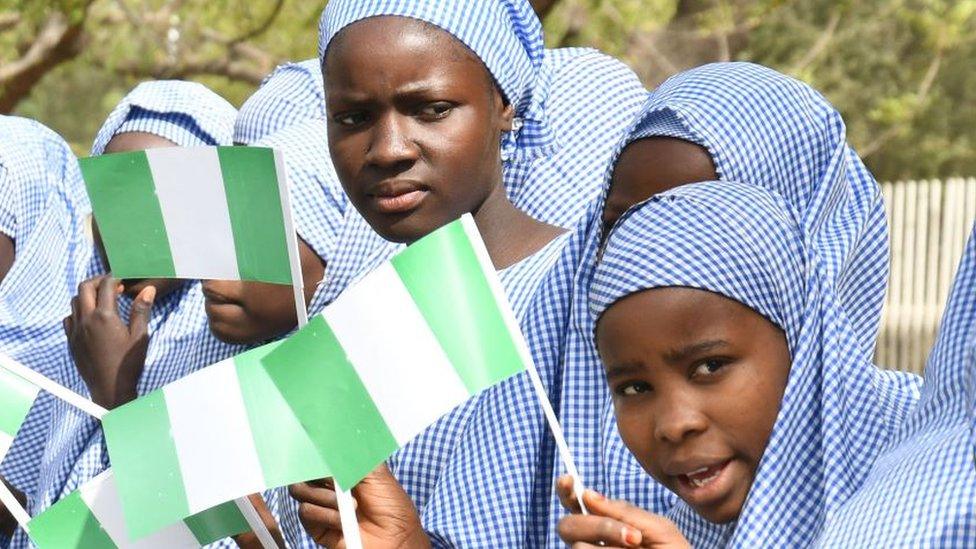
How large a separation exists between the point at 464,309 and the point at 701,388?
36 centimetres

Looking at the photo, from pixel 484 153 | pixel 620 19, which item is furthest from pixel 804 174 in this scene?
pixel 620 19

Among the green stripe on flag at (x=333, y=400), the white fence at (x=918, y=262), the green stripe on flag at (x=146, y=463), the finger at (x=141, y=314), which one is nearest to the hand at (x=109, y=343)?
the finger at (x=141, y=314)

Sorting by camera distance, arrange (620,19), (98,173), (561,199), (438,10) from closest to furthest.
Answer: (98,173) → (438,10) → (561,199) → (620,19)

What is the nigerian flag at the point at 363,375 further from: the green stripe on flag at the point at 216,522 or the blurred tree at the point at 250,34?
the blurred tree at the point at 250,34

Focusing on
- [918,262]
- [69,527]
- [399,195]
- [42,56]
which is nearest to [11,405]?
[69,527]

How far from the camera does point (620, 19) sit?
10.3 meters

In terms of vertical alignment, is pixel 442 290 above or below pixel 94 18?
below

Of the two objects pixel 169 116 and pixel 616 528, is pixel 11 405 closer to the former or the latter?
pixel 616 528

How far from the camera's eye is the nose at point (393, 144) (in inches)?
126

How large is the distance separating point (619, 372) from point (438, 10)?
102 cm

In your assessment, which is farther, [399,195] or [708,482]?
[399,195]

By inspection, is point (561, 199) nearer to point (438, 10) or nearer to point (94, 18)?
point (438, 10)

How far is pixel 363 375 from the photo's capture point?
2.50 meters

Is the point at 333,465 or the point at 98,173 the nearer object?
the point at 333,465
